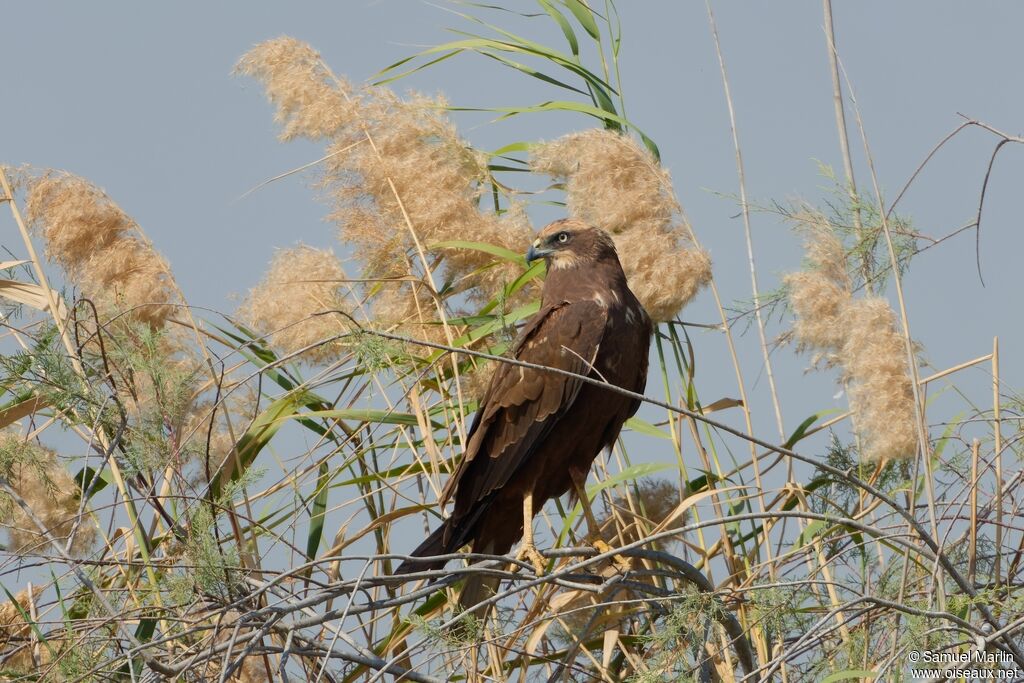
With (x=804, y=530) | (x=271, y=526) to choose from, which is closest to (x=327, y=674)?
(x=271, y=526)

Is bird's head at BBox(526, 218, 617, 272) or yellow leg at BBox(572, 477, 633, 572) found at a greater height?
bird's head at BBox(526, 218, 617, 272)

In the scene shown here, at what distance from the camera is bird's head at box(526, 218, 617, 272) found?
3.55m

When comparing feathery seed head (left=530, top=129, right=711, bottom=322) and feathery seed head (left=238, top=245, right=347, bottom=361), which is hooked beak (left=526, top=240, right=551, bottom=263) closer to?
feathery seed head (left=530, top=129, right=711, bottom=322)

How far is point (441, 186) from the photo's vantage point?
11.2 feet

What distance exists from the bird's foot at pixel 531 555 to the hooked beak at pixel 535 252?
85cm

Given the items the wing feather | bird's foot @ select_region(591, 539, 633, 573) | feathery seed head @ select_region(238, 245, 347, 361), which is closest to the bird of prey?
the wing feather

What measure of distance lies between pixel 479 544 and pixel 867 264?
1434 mm

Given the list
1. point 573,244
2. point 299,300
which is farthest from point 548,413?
point 299,300

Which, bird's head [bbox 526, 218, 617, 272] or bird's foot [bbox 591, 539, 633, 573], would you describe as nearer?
bird's foot [bbox 591, 539, 633, 573]

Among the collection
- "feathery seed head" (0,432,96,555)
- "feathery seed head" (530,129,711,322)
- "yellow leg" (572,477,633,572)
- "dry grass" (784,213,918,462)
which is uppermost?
"feathery seed head" (530,129,711,322)

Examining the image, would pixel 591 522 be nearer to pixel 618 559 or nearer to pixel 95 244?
pixel 618 559

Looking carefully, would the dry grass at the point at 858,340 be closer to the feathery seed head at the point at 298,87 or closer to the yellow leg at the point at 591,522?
the yellow leg at the point at 591,522

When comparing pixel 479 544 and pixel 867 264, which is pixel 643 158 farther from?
pixel 479 544

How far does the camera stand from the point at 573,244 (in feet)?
11.8
